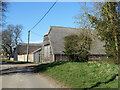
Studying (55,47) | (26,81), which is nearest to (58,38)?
(55,47)

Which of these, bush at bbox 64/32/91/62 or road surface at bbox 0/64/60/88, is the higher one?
bush at bbox 64/32/91/62

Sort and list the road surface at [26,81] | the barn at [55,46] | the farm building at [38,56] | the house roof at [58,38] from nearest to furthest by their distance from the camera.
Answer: the road surface at [26,81]
the barn at [55,46]
the house roof at [58,38]
the farm building at [38,56]

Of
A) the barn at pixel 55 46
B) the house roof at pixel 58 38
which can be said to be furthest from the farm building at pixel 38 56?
the house roof at pixel 58 38

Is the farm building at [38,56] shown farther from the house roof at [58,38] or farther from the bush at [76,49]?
the bush at [76,49]

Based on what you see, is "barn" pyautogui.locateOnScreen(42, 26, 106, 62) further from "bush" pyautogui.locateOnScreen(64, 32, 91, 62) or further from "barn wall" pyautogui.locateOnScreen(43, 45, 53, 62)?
"bush" pyautogui.locateOnScreen(64, 32, 91, 62)

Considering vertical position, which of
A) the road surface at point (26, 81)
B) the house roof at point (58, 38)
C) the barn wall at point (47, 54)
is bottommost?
the road surface at point (26, 81)

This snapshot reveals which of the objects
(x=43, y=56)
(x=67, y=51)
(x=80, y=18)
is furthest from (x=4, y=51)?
→ (x=80, y=18)

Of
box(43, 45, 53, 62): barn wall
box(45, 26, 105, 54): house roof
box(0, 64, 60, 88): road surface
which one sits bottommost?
box(0, 64, 60, 88): road surface

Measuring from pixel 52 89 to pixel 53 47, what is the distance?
20779mm

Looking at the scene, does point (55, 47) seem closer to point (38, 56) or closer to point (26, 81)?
point (38, 56)

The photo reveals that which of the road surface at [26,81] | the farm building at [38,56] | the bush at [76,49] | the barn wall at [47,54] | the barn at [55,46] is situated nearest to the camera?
the road surface at [26,81]

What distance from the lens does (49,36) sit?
30.4m

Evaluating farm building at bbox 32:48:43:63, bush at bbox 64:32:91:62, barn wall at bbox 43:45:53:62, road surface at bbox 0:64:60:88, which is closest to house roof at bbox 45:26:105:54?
barn wall at bbox 43:45:53:62

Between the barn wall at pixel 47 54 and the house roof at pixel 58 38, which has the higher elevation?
the house roof at pixel 58 38
